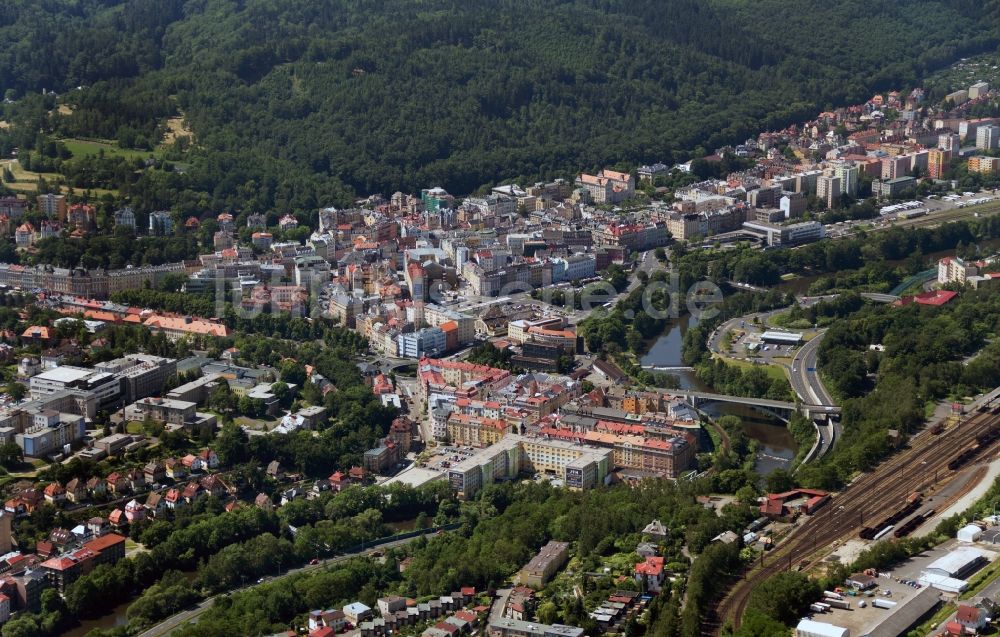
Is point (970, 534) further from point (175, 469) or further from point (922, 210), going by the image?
point (922, 210)

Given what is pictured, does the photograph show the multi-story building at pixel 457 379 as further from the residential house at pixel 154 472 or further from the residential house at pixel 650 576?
the residential house at pixel 650 576

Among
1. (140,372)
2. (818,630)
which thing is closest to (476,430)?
(140,372)

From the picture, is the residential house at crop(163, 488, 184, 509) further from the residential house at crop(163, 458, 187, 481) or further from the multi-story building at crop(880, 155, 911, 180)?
the multi-story building at crop(880, 155, 911, 180)

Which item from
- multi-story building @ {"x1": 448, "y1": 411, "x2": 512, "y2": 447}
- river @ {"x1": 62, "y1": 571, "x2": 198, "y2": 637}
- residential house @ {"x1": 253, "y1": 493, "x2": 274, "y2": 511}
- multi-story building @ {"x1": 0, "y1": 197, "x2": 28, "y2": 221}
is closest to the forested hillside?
multi-story building @ {"x1": 0, "y1": 197, "x2": 28, "y2": 221}

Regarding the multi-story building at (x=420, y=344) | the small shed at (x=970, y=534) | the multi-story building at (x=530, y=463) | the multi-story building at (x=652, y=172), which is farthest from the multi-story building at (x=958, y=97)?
the small shed at (x=970, y=534)

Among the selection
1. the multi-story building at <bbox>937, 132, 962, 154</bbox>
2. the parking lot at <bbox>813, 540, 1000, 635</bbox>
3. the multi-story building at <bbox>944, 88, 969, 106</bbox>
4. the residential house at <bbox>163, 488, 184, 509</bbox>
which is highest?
the multi-story building at <bbox>944, 88, 969, 106</bbox>

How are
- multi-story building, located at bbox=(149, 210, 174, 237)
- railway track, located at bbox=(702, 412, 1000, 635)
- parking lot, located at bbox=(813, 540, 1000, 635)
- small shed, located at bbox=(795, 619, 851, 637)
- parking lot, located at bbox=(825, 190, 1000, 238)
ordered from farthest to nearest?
parking lot, located at bbox=(825, 190, 1000, 238) → multi-story building, located at bbox=(149, 210, 174, 237) → railway track, located at bbox=(702, 412, 1000, 635) → parking lot, located at bbox=(813, 540, 1000, 635) → small shed, located at bbox=(795, 619, 851, 637)
